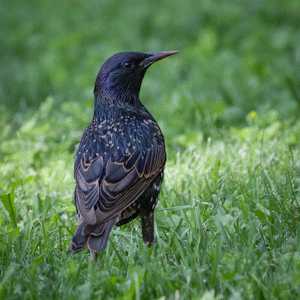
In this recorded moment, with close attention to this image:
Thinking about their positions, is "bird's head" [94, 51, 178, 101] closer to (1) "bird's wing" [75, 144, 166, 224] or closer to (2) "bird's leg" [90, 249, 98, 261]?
(1) "bird's wing" [75, 144, 166, 224]

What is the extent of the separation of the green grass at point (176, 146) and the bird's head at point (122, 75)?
0.78 m

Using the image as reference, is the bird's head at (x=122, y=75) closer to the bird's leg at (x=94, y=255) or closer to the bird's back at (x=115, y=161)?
the bird's back at (x=115, y=161)

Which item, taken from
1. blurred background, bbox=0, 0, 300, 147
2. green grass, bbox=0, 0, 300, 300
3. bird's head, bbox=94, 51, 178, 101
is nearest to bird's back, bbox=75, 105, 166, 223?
bird's head, bbox=94, 51, 178, 101

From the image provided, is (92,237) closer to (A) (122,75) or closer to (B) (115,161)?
A: (B) (115,161)

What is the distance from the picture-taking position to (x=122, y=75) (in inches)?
232

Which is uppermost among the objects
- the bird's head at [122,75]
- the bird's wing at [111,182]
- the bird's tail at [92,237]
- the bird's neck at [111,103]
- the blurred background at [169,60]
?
the blurred background at [169,60]

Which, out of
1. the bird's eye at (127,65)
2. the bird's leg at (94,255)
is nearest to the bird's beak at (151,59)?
the bird's eye at (127,65)

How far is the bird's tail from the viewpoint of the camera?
15.8ft

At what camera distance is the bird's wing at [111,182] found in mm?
5008

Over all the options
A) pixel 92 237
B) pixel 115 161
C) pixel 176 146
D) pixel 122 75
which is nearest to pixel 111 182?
pixel 115 161

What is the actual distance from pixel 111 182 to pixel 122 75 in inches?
41.4

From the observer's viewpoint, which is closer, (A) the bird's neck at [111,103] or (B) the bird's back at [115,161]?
(B) the bird's back at [115,161]

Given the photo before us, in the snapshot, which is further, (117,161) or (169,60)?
(169,60)

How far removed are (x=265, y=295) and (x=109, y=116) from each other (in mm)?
1990
